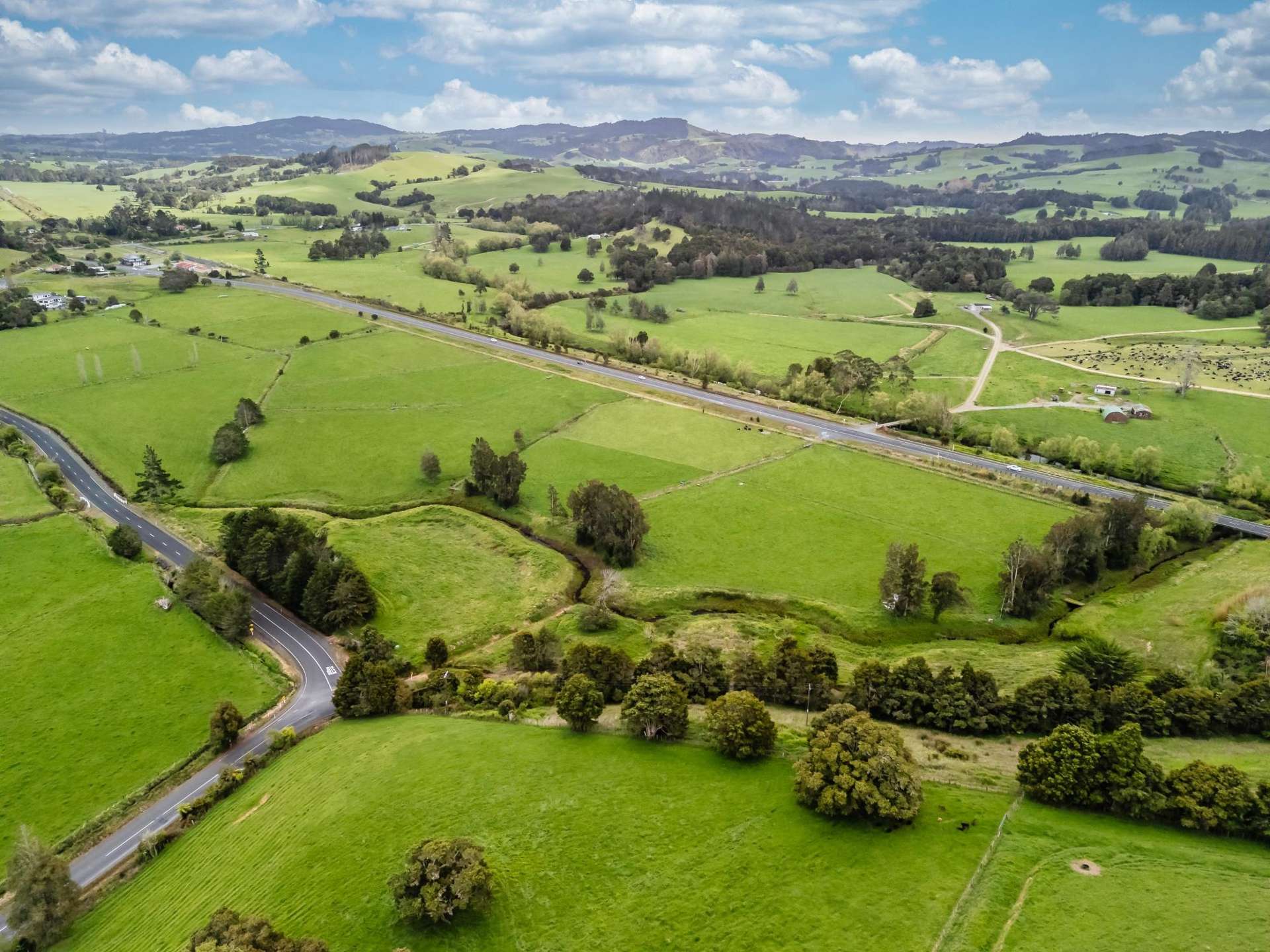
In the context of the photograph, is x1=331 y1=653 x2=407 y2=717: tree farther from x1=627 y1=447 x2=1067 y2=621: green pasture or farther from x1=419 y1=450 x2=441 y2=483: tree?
x1=419 y1=450 x2=441 y2=483: tree

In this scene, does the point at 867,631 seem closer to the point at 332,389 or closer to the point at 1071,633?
the point at 1071,633

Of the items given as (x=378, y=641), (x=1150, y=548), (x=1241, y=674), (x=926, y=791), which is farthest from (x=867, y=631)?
(x=378, y=641)

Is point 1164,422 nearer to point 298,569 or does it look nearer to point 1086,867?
point 1086,867

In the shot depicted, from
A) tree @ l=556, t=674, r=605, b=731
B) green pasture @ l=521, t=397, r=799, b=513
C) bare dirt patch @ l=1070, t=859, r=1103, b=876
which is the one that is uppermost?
green pasture @ l=521, t=397, r=799, b=513

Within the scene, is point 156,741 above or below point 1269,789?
below

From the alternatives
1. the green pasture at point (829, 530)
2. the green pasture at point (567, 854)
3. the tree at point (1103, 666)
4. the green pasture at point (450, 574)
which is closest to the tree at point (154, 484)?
the green pasture at point (450, 574)


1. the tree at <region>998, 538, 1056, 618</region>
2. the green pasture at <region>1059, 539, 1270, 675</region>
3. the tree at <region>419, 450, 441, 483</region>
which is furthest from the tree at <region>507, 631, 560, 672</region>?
the green pasture at <region>1059, 539, 1270, 675</region>
